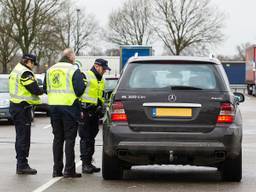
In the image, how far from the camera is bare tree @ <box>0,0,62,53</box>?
53.9 metres

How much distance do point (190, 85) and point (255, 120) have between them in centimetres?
1632

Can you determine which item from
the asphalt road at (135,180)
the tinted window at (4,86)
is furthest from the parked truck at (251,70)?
the asphalt road at (135,180)

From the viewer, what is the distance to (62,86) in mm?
10156

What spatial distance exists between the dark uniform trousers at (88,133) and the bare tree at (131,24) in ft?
223

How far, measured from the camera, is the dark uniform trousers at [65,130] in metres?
10.2

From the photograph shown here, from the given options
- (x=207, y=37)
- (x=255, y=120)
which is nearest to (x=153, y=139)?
(x=255, y=120)

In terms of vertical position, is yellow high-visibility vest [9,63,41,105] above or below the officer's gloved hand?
above

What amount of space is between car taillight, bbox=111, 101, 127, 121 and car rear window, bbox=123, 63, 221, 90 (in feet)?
0.88

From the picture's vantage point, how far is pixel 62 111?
1016 cm

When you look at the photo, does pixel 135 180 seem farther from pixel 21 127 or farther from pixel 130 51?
pixel 130 51

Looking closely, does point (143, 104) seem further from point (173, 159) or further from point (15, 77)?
point (15, 77)

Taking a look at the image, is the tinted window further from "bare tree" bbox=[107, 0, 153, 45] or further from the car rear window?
"bare tree" bbox=[107, 0, 153, 45]

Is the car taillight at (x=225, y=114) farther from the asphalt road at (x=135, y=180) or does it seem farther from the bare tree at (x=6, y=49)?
the bare tree at (x=6, y=49)

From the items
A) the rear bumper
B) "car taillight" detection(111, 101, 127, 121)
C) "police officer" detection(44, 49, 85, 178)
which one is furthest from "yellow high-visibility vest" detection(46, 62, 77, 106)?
the rear bumper
